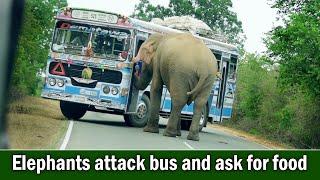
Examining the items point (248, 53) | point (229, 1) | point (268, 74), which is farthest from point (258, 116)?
point (229, 1)

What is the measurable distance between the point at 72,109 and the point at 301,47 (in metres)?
7.77

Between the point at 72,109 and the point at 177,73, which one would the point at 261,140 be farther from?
the point at 177,73

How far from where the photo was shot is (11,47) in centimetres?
357

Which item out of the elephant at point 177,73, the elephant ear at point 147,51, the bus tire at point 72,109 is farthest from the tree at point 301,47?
the bus tire at point 72,109

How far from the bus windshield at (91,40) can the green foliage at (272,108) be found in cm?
878

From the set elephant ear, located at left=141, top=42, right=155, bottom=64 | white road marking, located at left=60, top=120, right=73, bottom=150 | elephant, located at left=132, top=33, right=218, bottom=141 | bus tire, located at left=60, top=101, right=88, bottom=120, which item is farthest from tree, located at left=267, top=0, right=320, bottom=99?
white road marking, located at left=60, top=120, right=73, bottom=150

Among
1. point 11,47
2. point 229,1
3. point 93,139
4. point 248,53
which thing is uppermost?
point 229,1

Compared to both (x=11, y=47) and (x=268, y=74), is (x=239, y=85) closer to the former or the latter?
(x=268, y=74)

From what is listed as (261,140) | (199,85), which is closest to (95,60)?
(199,85)

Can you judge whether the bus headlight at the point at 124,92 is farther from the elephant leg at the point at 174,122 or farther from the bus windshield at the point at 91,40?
the elephant leg at the point at 174,122

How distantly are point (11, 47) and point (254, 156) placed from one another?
356cm

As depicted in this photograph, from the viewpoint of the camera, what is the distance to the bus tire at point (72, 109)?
21.6 meters

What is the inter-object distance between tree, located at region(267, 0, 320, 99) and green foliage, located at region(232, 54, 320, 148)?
6.06 ft

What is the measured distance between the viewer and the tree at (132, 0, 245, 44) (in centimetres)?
6166
